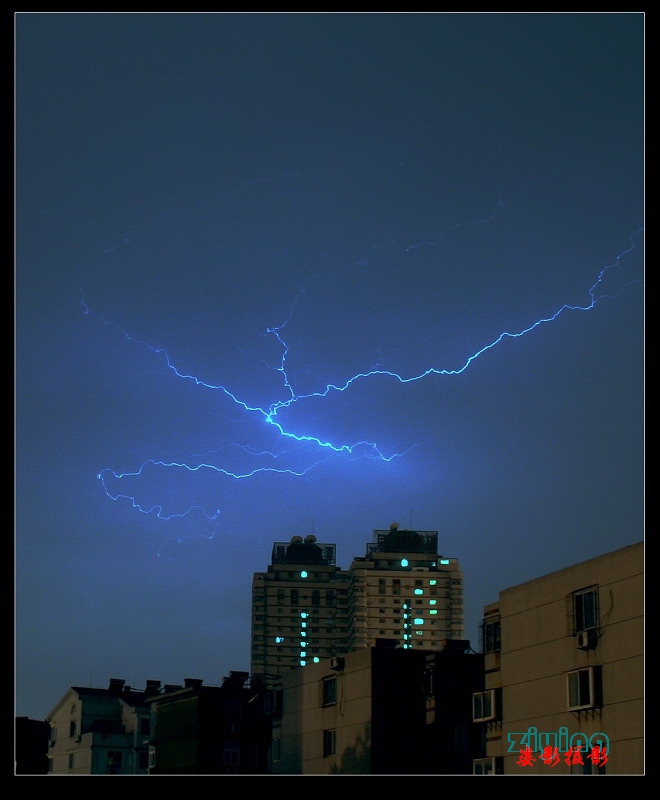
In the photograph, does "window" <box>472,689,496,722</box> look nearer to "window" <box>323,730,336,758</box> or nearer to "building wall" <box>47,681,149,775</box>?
"window" <box>323,730,336,758</box>

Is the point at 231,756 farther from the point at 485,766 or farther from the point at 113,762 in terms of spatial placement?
the point at 485,766

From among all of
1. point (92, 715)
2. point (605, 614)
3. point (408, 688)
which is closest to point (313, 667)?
point (408, 688)

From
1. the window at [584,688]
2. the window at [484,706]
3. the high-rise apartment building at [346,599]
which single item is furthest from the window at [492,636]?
the high-rise apartment building at [346,599]

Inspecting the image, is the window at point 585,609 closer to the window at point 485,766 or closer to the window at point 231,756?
the window at point 485,766

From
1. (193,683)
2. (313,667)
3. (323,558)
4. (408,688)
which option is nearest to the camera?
(408,688)

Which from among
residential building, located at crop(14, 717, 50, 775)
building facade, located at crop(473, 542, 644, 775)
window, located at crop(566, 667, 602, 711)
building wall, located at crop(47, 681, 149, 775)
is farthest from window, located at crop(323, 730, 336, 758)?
residential building, located at crop(14, 717, 50, 775)
